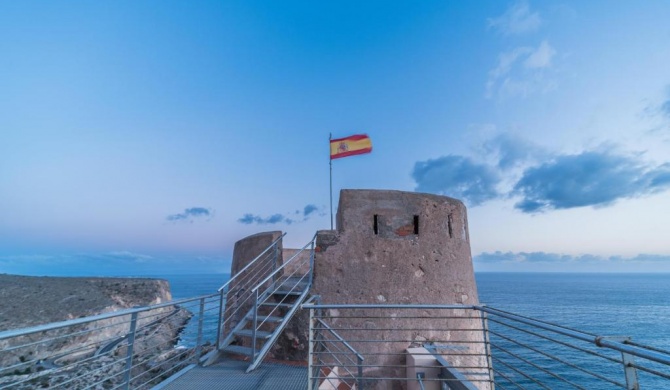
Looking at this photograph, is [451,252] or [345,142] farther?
[345,142]

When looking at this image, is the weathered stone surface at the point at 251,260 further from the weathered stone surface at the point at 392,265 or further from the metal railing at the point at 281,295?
the weathered stone surface at the point at 392,265

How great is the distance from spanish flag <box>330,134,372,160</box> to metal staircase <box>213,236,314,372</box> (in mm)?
3165

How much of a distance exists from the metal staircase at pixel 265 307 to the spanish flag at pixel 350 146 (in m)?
3.16

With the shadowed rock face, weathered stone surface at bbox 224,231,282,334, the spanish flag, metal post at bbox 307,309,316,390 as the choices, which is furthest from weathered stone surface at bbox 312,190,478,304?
the shadowed rock face

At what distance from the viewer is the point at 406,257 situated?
6.20 m

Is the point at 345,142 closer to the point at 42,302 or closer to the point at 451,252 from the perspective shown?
the point at 451,252

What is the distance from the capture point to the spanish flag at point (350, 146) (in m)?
9.59

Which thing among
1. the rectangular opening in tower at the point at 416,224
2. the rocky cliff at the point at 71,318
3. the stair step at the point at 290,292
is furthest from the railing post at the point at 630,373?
the rocky cliff at the point at 71,318

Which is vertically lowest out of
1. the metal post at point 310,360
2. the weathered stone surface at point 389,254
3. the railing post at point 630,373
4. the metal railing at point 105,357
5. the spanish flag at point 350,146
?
the metal railing at point 105,357

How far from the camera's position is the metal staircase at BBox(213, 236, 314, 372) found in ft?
15.7

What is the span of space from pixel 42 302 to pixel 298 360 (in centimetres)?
2660

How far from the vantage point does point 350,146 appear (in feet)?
31.6

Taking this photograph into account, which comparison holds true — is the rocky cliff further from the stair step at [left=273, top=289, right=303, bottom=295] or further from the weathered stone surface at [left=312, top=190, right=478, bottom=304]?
the weathered stone surface at [left=312, top=190, right=478, bottom=304]

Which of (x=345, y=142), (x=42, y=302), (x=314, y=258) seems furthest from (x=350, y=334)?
(x=42, y=302)
